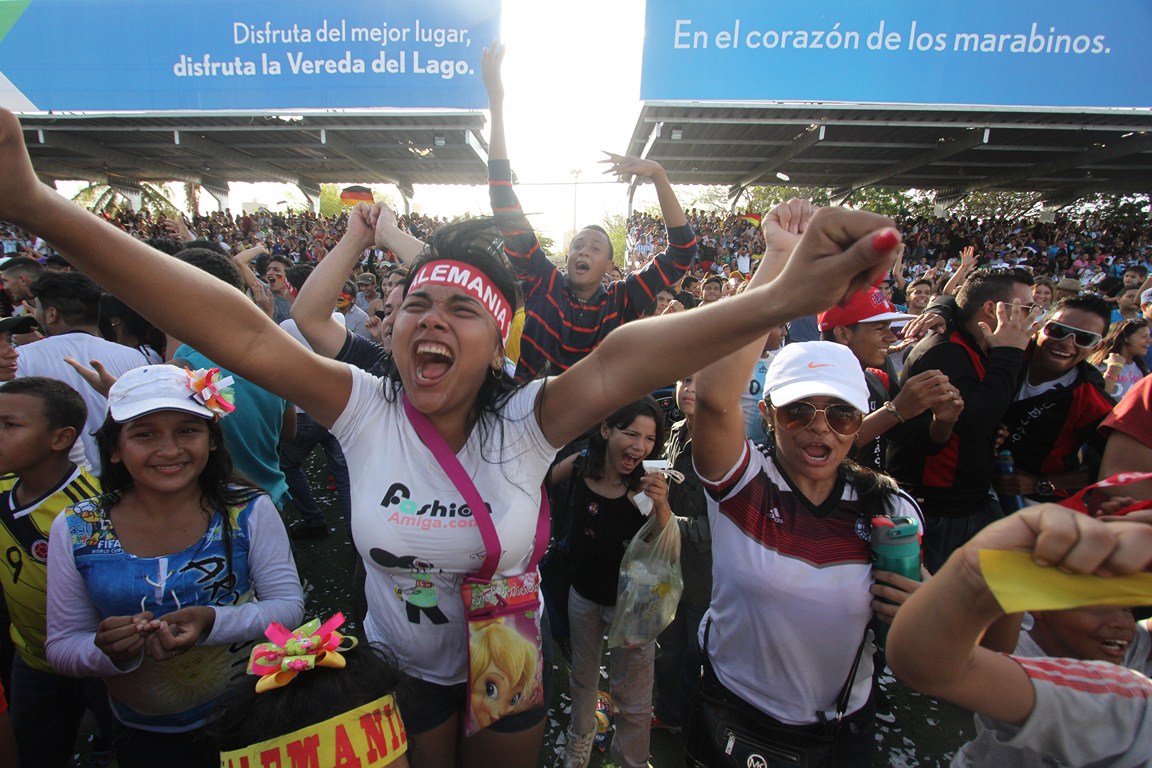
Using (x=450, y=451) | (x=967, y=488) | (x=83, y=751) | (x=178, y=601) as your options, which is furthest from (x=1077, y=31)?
(x=83, y=751)

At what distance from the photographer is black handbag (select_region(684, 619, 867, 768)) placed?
165cm

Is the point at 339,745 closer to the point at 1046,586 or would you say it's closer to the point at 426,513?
the point at 426,513

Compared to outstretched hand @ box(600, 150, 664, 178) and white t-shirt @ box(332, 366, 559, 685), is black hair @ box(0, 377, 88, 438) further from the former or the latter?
outstretched hand @ box(600, 150, 664, 178)

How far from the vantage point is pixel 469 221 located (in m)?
1.73

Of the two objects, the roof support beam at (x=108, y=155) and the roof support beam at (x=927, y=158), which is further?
the roof support beam at (x=108, y=155)

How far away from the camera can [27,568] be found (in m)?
2.02

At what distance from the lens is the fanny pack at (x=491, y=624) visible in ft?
4.82

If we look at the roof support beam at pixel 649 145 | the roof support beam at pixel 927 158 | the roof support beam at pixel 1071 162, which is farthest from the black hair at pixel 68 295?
the roof support beam at pixel 1071 162

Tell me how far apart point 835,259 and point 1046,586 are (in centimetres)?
59

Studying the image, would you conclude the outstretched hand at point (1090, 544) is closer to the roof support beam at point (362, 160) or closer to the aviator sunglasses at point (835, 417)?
the aviator sunglasses at point (835, 417)

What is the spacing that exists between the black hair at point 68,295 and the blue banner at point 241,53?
9.02 m

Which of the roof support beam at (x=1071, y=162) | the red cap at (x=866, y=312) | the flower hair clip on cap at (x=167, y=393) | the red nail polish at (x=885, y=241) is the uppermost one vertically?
the roof support beam at (x=1071, y=162)

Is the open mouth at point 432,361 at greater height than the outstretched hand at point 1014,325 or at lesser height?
lesser

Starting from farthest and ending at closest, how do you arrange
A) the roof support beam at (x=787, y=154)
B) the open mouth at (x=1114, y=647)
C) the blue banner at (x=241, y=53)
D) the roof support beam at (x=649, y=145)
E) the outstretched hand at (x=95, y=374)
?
the roof support beam at (x=787, y=154) < the roof support beam at (x=649, y=145) < the blue banner at (x=241, y=53) < the outstretched hand at (x=95, y=374) < the open mouth at (x=1114, y=647)
